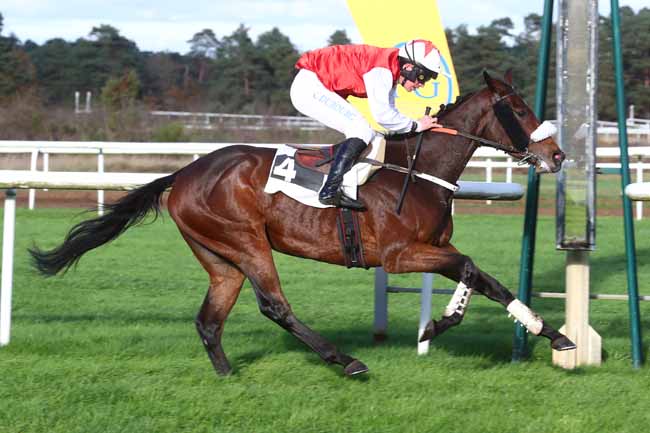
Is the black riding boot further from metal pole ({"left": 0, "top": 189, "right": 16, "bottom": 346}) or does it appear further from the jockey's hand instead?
metal pole ({"left": 0, "top": 189, "right": 16, "bottom": 346})

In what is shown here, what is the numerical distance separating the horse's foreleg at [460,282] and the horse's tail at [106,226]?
52.2 inches

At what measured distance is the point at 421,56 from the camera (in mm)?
4465

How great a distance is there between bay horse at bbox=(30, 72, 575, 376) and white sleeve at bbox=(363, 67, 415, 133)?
23cm

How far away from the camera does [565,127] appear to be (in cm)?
470

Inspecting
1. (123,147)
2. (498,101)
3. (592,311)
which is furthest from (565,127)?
(123,147)

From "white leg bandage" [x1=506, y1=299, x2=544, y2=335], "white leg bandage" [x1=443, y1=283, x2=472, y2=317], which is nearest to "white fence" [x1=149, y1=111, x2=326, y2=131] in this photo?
"white leg bandage" [x1=443, y1=283, x2=472, y2=317]

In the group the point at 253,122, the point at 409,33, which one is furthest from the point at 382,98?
the point at 253,122

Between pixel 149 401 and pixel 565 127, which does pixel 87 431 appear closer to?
pixel 149 401

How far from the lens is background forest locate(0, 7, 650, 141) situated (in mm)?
25609

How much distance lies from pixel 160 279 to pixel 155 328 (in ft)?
7.17

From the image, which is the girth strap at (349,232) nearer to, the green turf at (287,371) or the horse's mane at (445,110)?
the horse's mane at (445,110)

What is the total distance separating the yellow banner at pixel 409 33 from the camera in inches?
257

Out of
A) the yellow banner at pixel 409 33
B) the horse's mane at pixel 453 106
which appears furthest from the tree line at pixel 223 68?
the horse's mane at pixel 453 106

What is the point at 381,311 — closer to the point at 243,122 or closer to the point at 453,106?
the point at 453,106
